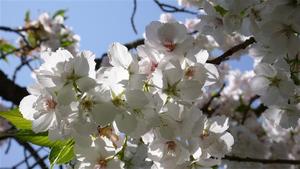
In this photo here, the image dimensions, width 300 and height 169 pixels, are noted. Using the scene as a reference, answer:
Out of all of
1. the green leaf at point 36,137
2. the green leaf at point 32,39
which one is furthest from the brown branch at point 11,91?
the green leaf at point 36,137

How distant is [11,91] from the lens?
2932 millimetres

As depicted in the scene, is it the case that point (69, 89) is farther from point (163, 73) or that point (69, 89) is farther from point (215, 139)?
point (215, 139)

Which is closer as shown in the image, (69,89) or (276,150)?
(69,89)

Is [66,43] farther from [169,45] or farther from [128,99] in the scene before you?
[128,99]

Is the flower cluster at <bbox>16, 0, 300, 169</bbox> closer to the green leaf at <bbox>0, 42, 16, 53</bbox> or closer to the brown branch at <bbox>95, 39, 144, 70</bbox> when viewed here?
the brown branch at <bbox>95, 39, 144, 70</bbox>

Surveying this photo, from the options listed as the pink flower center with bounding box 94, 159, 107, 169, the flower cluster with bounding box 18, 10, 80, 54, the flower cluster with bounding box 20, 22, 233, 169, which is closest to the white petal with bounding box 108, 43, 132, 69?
the flower cluster with bounding box 20, 22, 233, 169

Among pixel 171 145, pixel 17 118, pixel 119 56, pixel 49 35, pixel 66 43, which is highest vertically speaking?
pixel 119 56

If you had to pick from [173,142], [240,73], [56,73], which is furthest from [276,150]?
[56,73]

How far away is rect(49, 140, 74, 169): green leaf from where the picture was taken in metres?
1.20

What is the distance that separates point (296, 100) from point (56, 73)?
76 centimetres

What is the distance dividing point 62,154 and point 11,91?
183 cm

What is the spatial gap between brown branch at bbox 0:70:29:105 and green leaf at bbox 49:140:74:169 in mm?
1725

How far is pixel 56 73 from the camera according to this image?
3.45 feet

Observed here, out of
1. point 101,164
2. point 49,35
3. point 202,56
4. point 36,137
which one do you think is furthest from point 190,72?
point 49,35
